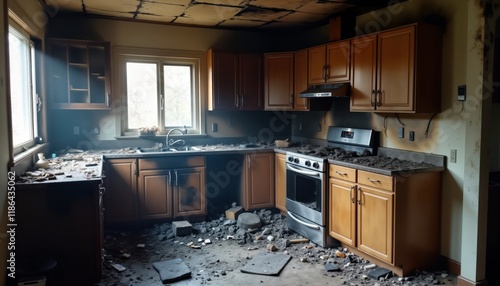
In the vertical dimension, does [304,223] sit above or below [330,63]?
below

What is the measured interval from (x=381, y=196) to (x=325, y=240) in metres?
0.93

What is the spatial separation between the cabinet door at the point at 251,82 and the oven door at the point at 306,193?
1.19 m

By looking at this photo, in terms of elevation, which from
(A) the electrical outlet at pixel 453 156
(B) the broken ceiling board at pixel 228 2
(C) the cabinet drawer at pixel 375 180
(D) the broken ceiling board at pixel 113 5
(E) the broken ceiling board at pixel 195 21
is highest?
(E) the broken ceiling board at pixel 195 21

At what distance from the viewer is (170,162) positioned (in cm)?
475

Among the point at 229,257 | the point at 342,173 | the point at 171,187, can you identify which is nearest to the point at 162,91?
the point at 171,187

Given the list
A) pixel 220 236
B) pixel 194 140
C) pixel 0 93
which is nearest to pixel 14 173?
pixel 0 93

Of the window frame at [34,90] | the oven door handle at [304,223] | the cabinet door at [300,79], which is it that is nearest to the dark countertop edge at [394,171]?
the oven door handle at [304,223]

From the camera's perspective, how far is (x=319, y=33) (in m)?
5.20

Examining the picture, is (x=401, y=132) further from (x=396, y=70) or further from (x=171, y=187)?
(x=171, y=187)

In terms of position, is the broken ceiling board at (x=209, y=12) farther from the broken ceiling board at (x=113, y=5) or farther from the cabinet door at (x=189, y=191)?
the cabinet door at (x=189, y=191)

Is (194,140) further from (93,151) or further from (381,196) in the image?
(381,196)

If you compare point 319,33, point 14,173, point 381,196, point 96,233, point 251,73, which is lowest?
point 96,233

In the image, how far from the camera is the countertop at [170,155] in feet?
10.4

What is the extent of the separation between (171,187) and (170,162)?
31 cm
